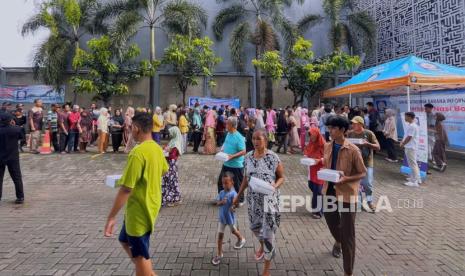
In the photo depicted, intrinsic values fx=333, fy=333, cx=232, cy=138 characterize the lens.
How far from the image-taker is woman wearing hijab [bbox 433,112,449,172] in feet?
29.5

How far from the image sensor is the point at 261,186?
10.5ft

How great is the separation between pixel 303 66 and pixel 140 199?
14.3 meters

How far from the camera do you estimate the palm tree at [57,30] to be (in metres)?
16.0

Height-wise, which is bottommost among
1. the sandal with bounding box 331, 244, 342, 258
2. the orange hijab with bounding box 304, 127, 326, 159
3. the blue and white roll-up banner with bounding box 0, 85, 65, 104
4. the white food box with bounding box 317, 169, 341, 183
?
the sandal with bounding box 331, 244, 342, 258

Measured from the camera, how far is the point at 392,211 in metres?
5.77

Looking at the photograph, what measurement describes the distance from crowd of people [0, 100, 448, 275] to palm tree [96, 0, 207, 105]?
5.31 metres

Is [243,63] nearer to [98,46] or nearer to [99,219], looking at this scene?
[98,46]

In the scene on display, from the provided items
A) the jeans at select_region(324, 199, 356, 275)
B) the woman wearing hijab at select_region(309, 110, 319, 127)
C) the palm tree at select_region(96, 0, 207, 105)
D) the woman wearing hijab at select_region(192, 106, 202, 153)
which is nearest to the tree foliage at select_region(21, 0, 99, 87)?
the palm tree at select_region(96, 0, 207, 105)

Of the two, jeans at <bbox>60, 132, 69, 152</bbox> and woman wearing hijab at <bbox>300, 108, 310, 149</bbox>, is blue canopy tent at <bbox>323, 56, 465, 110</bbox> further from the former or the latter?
jeans at <bbox>60, 132, 69, 152</bbox>

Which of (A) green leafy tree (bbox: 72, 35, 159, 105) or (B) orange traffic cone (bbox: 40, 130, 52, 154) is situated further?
(A) green leafy tree (bbox: 72, 35, 159, 105)

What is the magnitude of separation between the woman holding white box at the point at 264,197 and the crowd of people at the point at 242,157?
1cm

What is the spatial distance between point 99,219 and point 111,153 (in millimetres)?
6605

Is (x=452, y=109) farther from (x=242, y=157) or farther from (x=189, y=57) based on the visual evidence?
(x=189, y=57)

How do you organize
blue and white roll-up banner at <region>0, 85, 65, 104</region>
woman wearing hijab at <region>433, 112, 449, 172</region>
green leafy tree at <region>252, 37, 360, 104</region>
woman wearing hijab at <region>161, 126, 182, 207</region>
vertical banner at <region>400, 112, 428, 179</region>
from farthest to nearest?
blue and white roll-up banner at <region>0, 85, 65, 104</region>, green leafy tree at <region>252, 37, 360, 104</region>, woman wearing hijab at <region>433, 112, 449, 172</region>, vertical banner at <region>400, 112, 428, 179</region>, woman wearing hijab at <region>161, 126, 182, 207</region>
